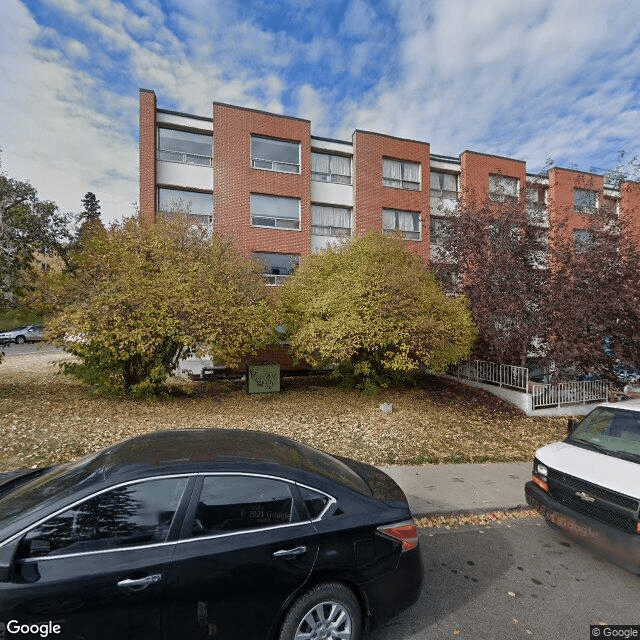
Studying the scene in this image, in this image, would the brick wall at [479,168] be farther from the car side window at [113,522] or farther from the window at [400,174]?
the car side window at [113,522]

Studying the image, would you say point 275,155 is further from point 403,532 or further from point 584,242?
point 403,532

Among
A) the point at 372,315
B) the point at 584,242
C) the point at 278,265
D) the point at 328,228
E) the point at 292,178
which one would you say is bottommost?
the point at 372,315

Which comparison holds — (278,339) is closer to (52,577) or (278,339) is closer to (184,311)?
(184,311)

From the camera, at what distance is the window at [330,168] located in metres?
18.1

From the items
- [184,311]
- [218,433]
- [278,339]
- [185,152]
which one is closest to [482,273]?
[278,339]

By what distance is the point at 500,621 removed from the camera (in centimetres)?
296

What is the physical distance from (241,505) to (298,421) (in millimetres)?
5993

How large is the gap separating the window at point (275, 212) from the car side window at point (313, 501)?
15387 mm

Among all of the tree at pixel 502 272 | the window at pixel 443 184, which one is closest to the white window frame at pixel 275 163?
the window at pixel 443 184

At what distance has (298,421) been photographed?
328 inches

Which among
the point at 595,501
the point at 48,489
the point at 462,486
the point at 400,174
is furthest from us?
the point at 400,174

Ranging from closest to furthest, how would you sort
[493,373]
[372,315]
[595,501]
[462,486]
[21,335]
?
1. [595,501]
2. [462,486]
3. [372,315]
4. [493,373]
5. [21,335]

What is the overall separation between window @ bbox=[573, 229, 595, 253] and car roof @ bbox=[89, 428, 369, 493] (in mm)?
10973

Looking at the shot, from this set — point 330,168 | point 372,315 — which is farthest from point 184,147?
point 372,315
